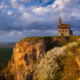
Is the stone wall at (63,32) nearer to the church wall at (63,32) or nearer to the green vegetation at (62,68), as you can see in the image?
the church wall at (63,32)

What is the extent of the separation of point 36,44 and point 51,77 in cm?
1280

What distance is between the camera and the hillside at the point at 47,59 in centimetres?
1266

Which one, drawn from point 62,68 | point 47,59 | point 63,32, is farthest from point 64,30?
point 62,68

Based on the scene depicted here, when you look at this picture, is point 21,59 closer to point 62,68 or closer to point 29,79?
point 29,79

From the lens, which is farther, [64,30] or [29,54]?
[64,30]

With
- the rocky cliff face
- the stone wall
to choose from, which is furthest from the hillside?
the stone wall

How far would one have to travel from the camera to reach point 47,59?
52.6ft

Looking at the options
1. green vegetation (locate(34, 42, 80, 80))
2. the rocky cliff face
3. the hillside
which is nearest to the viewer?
green vegetation (locate(34, 42, 80, 80))

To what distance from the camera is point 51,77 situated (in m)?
12.4

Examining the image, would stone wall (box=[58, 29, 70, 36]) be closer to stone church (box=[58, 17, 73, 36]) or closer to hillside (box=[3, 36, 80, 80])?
stone church (box=[58, 17, 73, 36])

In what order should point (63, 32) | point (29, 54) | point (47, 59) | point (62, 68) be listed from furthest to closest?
point (63, 32), point (29, 54), point (47, 59), point (62, 68)

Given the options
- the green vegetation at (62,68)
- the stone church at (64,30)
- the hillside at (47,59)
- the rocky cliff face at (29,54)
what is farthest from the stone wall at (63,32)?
the green vegetation at (62,68)

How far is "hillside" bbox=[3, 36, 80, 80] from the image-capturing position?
12.7m

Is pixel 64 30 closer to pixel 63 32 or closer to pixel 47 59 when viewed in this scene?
pixel 63 32
